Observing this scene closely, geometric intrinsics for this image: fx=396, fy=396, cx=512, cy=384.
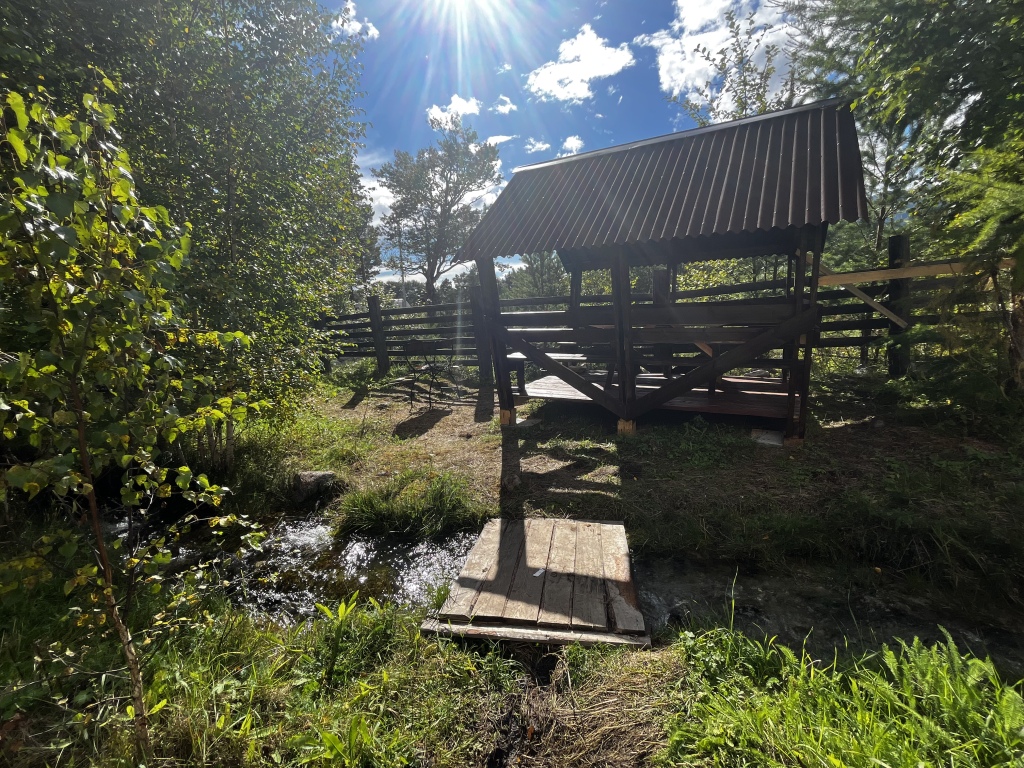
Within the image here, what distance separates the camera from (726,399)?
6.09m

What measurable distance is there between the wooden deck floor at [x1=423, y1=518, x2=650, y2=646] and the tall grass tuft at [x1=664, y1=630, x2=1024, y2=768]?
618mm

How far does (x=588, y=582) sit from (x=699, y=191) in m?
5.08

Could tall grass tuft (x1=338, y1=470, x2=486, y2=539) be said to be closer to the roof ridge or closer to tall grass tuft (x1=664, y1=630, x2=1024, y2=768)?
tall grass tuft (x1=664, y1=630, x2=1024, y2=768)

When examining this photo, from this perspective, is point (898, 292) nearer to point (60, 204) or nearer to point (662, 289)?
point (662, 289)

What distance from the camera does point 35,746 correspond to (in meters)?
1.66

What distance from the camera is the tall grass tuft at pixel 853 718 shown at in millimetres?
1396

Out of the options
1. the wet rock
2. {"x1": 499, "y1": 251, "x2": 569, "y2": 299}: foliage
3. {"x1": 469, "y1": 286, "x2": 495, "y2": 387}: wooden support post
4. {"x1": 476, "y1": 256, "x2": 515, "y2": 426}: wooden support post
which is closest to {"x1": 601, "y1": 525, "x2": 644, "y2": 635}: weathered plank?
{"x1": 476, "y1": 256, "x2": 515, "y2": 426}: wooden support post

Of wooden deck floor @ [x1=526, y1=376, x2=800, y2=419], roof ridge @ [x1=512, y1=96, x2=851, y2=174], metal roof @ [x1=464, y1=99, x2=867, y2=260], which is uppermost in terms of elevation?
roof ridge @ [x1=512, y1=96, x2=851, y2=174]

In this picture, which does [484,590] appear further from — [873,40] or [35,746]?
[873,40]

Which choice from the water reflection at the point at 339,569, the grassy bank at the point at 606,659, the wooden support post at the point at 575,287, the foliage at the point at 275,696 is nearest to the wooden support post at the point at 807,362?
the grassy bank at the point at 606,659

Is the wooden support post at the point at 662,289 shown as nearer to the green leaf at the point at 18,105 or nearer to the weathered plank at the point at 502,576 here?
the weathered plank at the point at 502,576

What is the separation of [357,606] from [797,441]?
5261 millimetres

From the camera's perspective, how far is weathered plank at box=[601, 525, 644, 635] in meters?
2.56

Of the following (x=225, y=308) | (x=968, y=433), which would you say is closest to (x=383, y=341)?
(x=225, y=308)
